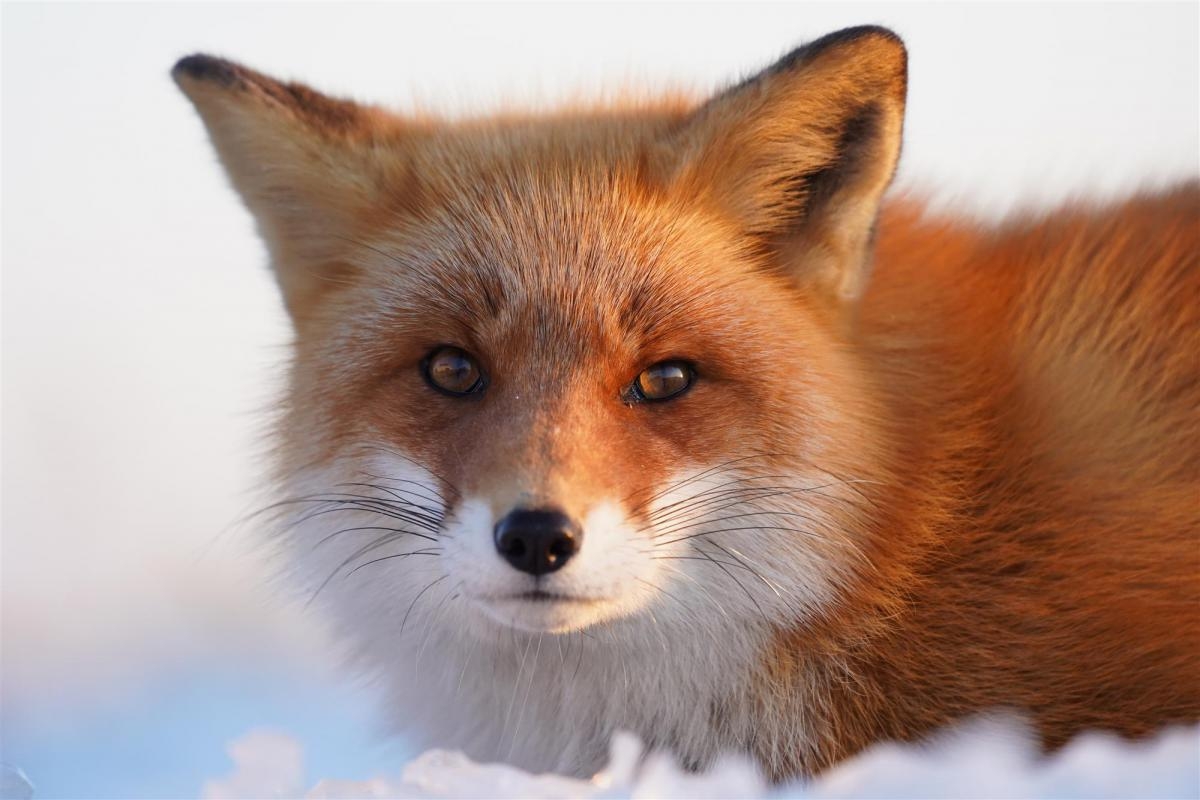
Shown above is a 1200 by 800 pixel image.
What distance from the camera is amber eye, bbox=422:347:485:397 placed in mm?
2469

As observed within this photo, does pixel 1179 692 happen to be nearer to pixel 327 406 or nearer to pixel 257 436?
pixel 327 406

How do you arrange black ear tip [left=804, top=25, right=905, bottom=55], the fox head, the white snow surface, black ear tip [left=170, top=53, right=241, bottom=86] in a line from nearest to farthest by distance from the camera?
1. the white snow surface
2. the fox head
3. black ear tip [left=804, top=25, right=905, bottom=55]
4. black ear tip [left=170, top=53, right=241, bottom=86]

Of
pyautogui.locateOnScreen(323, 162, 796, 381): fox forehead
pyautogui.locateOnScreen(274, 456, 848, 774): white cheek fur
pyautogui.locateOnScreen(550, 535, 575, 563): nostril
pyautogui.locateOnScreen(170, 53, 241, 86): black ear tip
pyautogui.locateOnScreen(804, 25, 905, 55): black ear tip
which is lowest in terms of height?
pyautogui.locateOnScreen(274, 456, 848, 774): white cheek fur

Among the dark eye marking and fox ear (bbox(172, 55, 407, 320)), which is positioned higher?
fox ear (bbox(172, 55, 407, 320))

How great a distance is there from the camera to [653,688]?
249 cm

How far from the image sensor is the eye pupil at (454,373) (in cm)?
247

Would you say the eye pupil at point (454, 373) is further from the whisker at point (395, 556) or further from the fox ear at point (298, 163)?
the fox ear at point (298, 163)

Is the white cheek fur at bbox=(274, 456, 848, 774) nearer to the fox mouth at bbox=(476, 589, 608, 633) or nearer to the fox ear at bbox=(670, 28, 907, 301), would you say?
the fox mouth at bbox=(476, 589, 608, 633)

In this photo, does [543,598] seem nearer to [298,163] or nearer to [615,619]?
[615,619]

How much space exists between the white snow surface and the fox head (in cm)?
30

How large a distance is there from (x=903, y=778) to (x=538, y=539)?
677 millimetres

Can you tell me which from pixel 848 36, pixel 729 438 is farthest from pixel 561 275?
pixel 848 36

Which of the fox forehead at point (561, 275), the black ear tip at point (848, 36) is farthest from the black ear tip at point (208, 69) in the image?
the black ear tip at point (848, 36)

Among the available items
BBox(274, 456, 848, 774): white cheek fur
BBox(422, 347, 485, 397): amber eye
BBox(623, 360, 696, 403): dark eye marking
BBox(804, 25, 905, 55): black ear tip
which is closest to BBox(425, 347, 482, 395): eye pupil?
BBox(422, 347, 485, 397): amber eye
